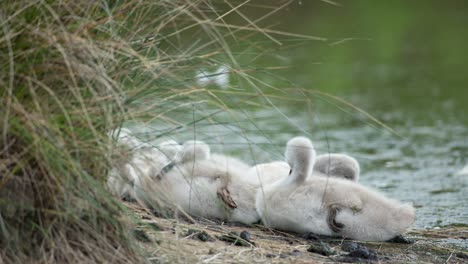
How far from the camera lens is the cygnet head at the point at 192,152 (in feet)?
23.5

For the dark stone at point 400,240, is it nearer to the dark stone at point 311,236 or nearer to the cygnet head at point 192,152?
the dark stone at point 311,236

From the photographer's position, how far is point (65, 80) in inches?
196

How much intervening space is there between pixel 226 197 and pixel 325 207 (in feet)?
2.33

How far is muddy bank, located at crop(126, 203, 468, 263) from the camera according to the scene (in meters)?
5.42

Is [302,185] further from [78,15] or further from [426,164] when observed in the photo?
[426,164]

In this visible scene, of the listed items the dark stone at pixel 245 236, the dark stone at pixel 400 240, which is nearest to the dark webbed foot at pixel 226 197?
the dark stone at pixel 245 236

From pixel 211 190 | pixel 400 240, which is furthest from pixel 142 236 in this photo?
pixel 400 240

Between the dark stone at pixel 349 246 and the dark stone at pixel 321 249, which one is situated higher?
the dark stone at pixel 321 249

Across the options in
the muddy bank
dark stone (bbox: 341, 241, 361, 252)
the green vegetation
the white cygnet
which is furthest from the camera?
the white cygnet

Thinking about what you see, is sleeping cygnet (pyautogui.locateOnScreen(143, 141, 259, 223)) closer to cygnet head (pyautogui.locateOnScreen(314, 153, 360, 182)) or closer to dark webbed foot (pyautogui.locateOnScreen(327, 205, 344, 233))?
dark webbed foot (pyautogui.locateOnScreen(327, 205, 344, 233))

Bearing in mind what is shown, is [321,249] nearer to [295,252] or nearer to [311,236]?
[295,252]

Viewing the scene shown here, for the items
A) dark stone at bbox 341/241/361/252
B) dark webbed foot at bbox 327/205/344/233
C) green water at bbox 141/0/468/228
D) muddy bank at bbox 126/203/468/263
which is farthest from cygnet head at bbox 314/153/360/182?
dark stone at bbox 341/241/361/252

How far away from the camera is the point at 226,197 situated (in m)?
7.01

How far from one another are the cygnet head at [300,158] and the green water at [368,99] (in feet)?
0.66
